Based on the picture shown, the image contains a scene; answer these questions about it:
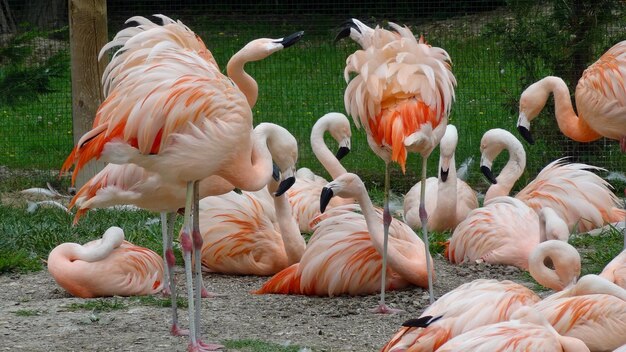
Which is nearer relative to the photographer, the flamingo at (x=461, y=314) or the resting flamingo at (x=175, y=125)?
the flamingo at (x=461, y=314)

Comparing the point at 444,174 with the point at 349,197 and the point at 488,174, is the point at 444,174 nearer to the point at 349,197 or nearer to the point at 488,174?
the point at 488,174

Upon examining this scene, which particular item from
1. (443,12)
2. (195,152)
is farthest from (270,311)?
(443,12)

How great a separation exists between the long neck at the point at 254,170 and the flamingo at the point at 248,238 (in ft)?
3.37

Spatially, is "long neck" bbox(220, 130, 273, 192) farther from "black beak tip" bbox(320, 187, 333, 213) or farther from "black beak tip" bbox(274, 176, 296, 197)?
"black beak tip" bbox(320, 187, 333, 213)

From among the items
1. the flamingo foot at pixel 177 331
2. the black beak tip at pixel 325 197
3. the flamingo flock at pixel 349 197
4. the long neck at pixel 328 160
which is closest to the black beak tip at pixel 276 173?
the flamingo flock at pixel 349 197

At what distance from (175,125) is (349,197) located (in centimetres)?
143

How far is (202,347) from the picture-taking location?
4266mm

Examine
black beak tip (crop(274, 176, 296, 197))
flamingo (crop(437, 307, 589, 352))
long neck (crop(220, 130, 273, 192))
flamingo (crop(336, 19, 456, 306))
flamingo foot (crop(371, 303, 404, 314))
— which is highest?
flamingo (crop(336, 19, 456, 306))

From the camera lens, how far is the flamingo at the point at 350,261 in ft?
17.5

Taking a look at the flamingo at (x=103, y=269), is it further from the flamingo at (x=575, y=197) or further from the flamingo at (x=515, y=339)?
the flamingo at (x=575, y=197)

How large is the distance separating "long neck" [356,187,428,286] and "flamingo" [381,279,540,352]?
1.24 meters

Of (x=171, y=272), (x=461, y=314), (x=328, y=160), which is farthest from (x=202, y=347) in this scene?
(x=328, y=160)

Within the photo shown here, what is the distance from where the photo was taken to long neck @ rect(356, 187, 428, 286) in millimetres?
5332

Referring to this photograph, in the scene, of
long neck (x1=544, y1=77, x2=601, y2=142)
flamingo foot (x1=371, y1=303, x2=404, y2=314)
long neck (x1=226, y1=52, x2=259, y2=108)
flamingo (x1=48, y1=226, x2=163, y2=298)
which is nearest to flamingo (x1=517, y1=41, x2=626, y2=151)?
long neck (x1=544, y1=77, x2=601, y2=142)
